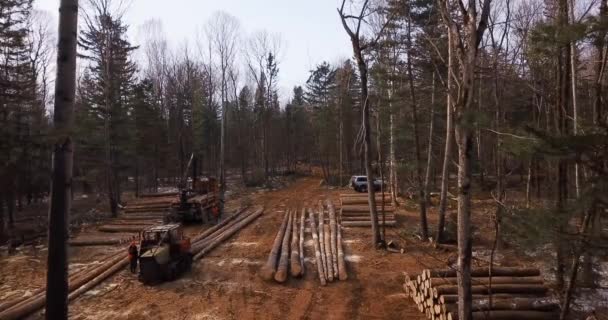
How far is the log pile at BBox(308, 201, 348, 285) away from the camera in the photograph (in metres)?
12.9

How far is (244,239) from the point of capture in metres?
18.4

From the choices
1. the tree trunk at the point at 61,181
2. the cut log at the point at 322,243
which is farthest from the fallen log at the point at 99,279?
the tree trunk at the point at 61,181

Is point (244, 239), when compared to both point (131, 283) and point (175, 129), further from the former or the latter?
point (175, 129)

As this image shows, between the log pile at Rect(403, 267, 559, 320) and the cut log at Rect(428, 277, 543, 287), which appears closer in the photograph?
the log pile at Rect(403, 267, 559, 320)

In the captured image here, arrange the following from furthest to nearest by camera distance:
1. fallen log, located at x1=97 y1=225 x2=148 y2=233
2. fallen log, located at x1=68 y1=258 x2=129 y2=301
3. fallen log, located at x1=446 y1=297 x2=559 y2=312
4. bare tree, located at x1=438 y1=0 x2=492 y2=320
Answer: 1. fallen log, located at x1=97 y1=225 x2=148 y2=233
2. fallen log, located at x1=68 y1=258 x2=129 y2=301
3. fallen log, located at x1=446 y1=297 x2=559 y2=312
4. bare tree, located at x1=438 y1=0 x2=492 y2=320

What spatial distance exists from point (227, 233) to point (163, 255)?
5864 millimetres

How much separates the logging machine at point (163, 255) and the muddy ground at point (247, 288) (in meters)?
0.33

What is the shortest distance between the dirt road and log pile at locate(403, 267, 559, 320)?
0.82 metres

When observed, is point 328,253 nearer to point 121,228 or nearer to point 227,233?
point 227,233

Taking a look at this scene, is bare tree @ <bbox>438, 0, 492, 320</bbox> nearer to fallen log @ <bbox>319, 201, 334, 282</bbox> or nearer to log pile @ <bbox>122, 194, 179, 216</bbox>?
fallen log @ <bbox>319, 201, 334, 282</bbox>

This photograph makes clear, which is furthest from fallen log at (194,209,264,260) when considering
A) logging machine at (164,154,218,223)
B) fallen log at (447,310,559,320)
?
fallen log at (447,310,559,320)

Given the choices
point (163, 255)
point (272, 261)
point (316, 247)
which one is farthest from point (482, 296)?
point (163, 255)

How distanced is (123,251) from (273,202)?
13674 mm

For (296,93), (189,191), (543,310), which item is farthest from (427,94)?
(296,93)
